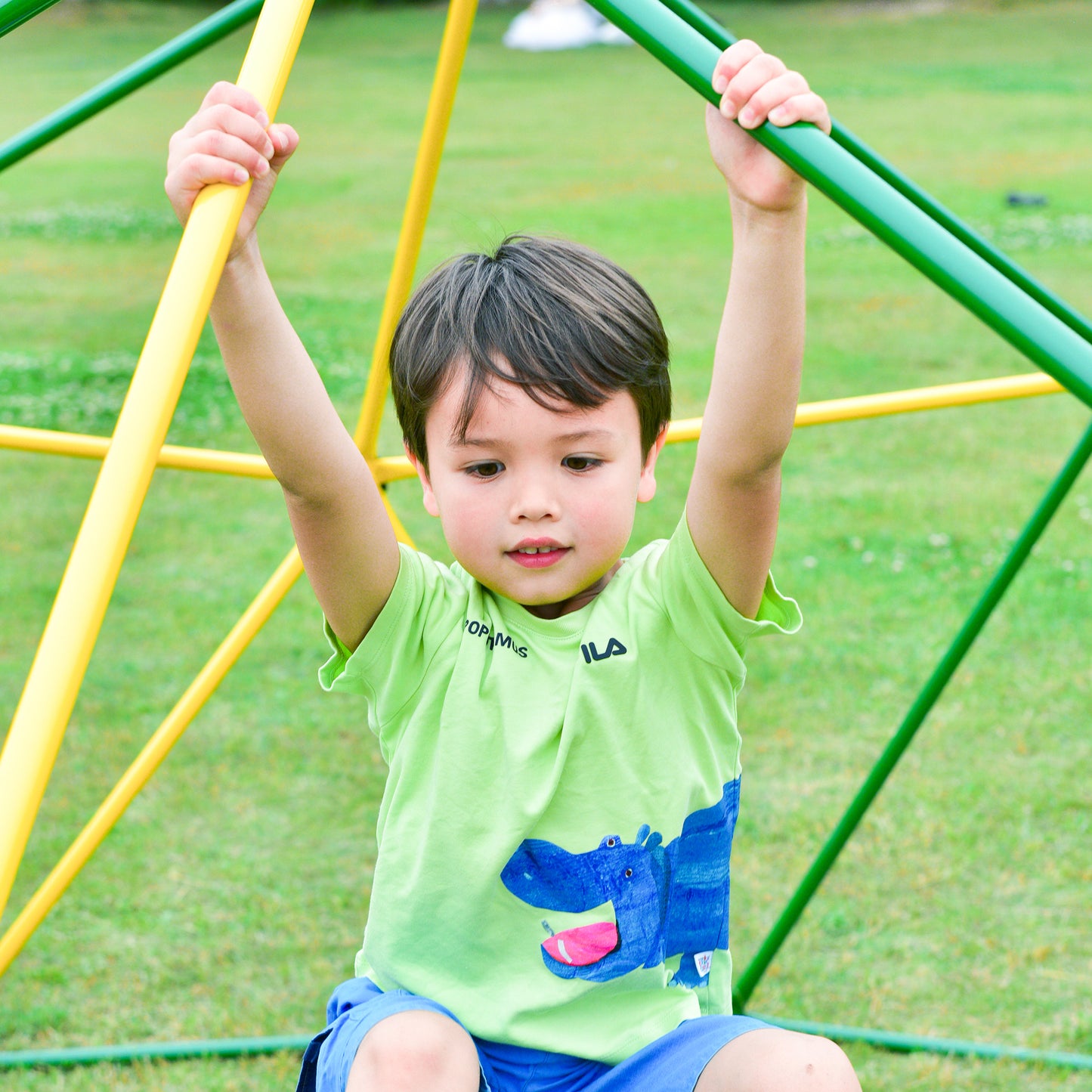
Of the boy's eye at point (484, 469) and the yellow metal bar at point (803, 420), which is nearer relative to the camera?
the boy's eye at point (484, 469)

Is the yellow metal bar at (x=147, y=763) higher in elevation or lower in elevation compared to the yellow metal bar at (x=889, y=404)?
lower

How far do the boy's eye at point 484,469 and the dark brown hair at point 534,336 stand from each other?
37mm

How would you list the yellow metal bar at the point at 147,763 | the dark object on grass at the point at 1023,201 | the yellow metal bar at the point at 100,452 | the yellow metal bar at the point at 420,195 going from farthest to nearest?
1. the dark object on grass at the point at 1023,201
2. the yellow metal bar at the point at 147,763
3. the yellow metal bar at the point at 100,452
4. the yellow metal bar at the point at 420,195

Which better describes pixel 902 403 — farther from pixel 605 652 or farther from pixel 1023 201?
pixel 1023 201

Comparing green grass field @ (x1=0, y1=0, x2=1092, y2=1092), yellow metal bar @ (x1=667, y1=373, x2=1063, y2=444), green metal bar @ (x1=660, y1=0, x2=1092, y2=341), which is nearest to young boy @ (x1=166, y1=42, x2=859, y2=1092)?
green metal bar @ (x1=660, y1=0, x2=1092, y2=341)

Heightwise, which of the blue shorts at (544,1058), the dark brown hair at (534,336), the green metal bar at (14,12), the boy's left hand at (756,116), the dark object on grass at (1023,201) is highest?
the green metal bar at (14,12)

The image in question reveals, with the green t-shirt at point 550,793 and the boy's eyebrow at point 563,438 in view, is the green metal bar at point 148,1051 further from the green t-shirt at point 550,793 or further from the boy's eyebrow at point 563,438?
the boy's eyebrow at point 563,438

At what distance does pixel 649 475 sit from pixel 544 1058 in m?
0.65

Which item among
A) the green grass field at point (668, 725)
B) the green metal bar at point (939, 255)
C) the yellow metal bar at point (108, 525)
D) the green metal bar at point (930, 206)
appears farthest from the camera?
the green grass field at point (668, 725)

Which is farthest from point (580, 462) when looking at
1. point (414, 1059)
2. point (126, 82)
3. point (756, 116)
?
point (126, 82)

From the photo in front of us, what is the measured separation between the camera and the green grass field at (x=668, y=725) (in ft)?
8.91

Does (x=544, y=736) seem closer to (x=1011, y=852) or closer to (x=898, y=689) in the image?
(x=1011, y=852)

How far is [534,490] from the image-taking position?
149 centimetres

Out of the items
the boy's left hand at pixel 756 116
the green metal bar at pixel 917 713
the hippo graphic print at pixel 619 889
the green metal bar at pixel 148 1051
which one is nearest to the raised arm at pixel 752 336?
the boy's left hand at pixel 756 116
